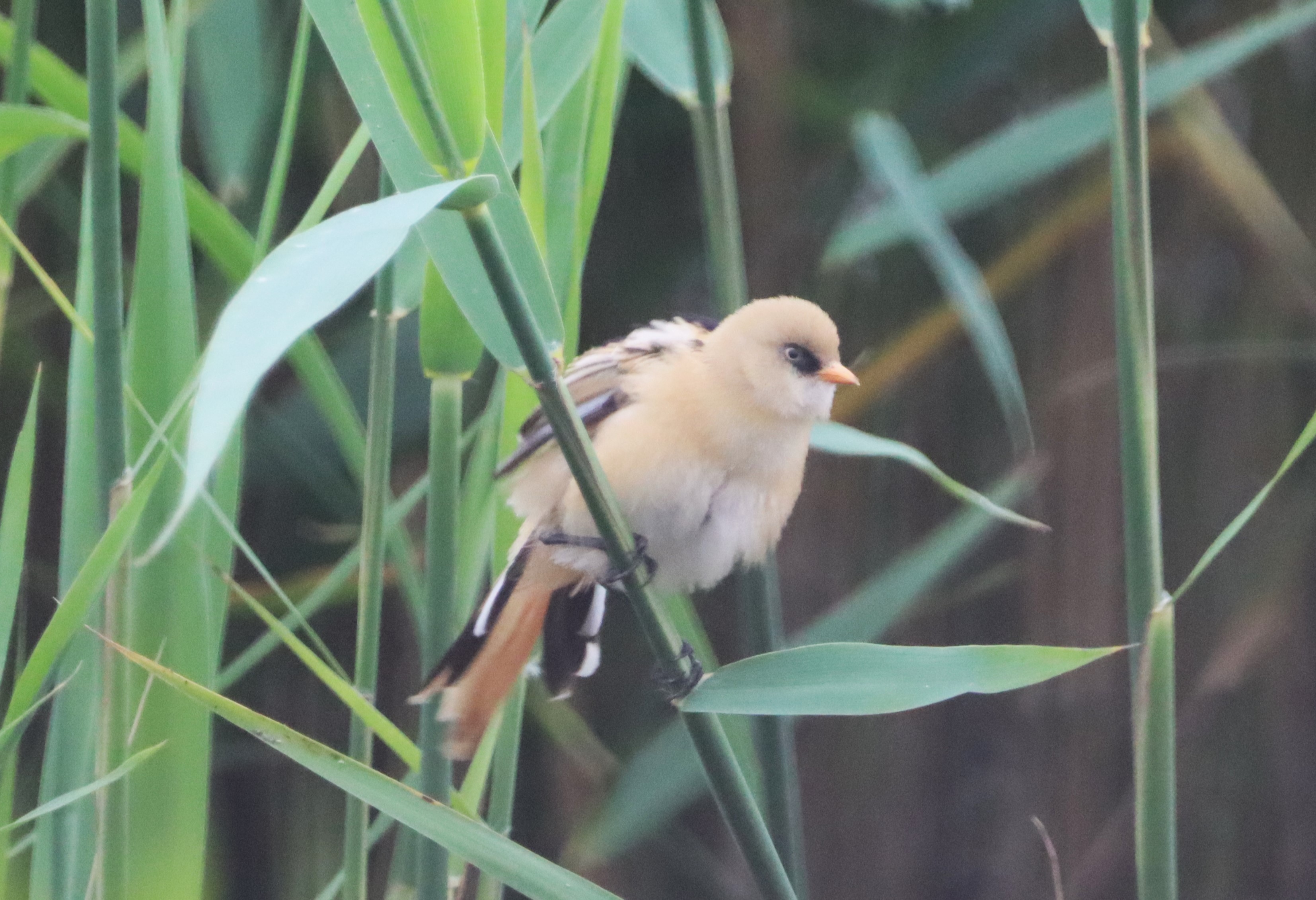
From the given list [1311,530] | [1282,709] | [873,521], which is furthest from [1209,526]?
[873,521]

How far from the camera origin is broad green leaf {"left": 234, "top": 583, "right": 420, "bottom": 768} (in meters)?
0.64

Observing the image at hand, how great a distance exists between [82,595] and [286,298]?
10.8 inches

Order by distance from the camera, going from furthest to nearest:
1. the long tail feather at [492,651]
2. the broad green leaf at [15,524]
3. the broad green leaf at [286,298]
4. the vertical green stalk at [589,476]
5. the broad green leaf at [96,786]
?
the long tail feather at [492,651], the broad green leaf at [15,524], the broad green leaf at [96,786], the vertical green stalk at [589,476], the broad green leaf at [286,298]

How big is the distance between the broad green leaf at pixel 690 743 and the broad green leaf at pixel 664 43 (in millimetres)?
388

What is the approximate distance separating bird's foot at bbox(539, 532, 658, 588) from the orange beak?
18cm

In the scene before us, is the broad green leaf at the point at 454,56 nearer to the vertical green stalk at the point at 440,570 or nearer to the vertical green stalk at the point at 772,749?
the vertical green stalk at the point at 440,570

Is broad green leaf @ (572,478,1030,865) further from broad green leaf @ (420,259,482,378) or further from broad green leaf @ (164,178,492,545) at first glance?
broad green leaf @ (164,178,492,545)

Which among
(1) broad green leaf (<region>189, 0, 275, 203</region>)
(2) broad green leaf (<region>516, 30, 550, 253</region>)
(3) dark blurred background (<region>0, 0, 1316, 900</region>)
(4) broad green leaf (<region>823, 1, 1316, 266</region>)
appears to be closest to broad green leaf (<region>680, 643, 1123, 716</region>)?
(2) broad green leaf (<region>516, 30, 550, 253</region>)

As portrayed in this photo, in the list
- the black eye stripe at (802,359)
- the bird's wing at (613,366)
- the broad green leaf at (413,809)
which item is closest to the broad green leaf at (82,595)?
the broad green leaf at (413,809)

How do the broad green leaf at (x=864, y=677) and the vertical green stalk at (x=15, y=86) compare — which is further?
the vertical green stalk at (x=15, y=86)

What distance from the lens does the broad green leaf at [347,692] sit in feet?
2.08

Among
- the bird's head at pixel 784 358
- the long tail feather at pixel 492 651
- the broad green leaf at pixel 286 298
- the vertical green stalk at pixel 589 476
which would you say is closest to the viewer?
the broad green leaf at pixel 286 298

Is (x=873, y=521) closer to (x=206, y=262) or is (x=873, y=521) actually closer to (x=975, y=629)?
(x=975, y=629)

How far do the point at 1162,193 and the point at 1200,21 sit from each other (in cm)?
19
